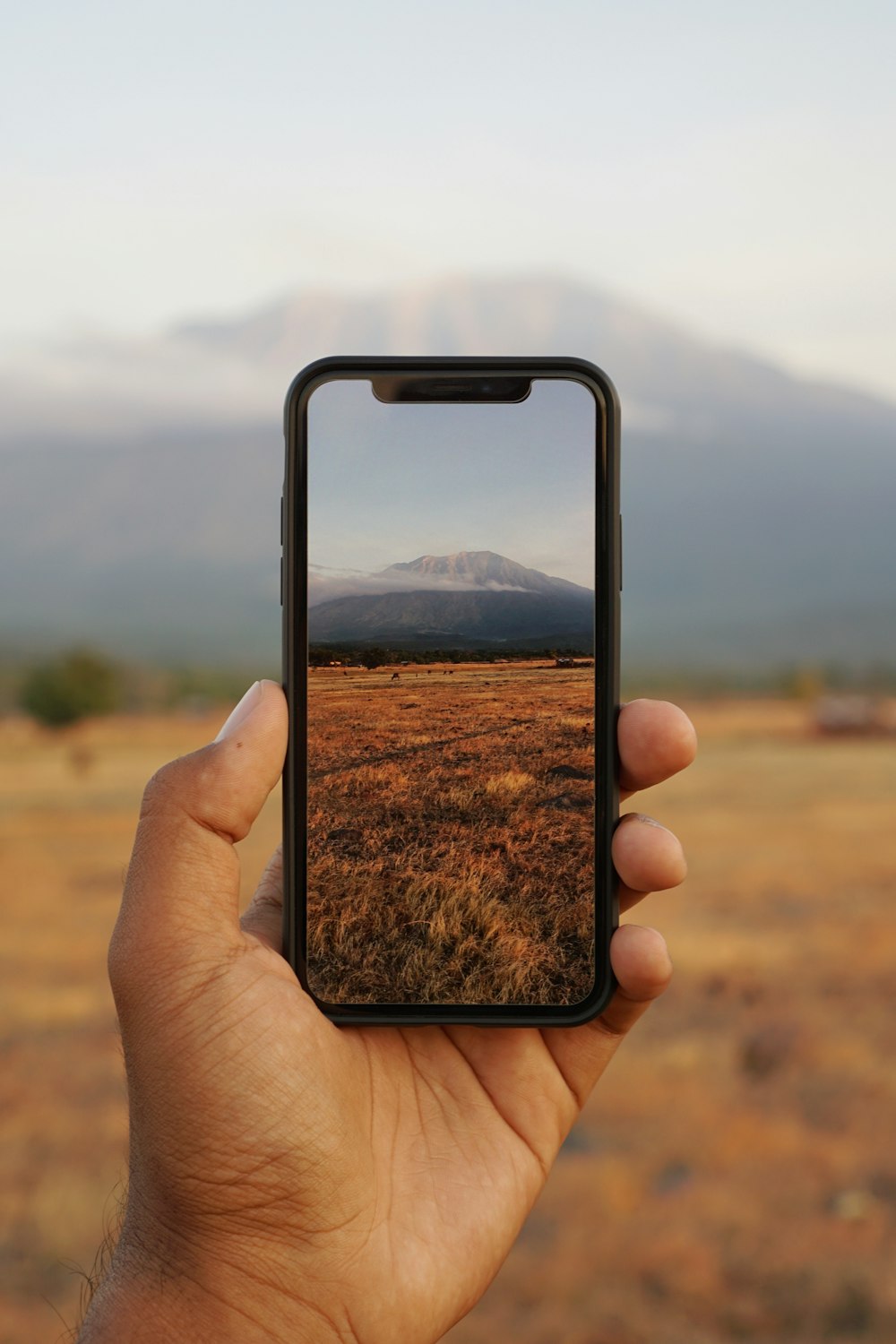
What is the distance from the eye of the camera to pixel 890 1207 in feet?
190

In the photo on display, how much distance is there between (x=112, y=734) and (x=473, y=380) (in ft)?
327

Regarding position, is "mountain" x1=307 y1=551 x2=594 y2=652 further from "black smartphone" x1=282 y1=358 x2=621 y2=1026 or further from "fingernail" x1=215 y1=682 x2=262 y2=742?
"fingernail" x1=215 y1=682 x2=262 y2=742

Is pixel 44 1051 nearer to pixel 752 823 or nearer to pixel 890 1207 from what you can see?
pixel 890 1207

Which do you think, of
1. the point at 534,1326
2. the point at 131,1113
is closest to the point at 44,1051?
the point at 534,1326

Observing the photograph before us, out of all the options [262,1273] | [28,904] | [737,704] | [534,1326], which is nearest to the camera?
[262,1273]

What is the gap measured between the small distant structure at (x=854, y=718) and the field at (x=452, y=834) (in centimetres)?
10179

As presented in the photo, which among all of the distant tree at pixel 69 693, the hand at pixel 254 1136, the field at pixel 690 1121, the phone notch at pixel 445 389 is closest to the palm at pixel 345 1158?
the hand at pixel 254 1136

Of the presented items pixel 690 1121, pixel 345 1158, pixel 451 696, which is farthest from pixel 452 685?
pixel 690 1121

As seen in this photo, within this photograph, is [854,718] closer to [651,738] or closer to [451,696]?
[651,738]

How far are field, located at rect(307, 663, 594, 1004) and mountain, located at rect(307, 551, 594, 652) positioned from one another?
0.08 m

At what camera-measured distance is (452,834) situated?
2.72 m

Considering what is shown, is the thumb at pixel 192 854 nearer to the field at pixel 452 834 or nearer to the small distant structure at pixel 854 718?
the field at pixel 452 834

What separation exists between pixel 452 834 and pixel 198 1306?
1170mm

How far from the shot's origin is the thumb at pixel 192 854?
2.53 meters
